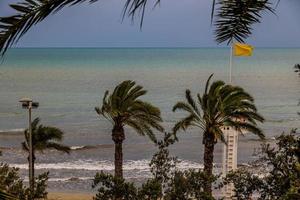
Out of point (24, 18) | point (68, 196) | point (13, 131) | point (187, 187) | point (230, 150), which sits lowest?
point (68, 196)

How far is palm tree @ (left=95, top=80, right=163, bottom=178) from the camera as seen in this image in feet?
80.6

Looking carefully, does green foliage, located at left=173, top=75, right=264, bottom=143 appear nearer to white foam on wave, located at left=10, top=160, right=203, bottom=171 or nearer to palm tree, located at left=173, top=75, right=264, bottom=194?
palm tree, located at left=173, top=75, right=264, bottom=194

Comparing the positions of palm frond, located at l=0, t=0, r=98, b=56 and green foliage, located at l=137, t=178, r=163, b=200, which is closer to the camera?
palm frond, located at l=0, t=0, r=98, b=56

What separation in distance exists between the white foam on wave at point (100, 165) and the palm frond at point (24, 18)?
113 feet

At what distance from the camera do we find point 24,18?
11.8 feet

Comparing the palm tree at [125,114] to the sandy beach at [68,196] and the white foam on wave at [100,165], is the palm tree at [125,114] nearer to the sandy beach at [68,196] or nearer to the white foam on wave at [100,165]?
the sandy beach at [68,196]

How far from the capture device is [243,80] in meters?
119

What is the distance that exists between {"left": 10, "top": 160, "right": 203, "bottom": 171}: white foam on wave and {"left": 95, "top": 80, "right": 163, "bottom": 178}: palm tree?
13157 millimetres

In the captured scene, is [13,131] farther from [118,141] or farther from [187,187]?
[187,187]

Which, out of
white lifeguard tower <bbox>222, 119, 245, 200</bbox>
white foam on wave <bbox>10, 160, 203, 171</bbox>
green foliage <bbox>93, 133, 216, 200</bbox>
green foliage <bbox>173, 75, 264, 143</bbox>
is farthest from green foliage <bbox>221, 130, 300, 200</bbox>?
white foam on wave <bbox>10, 160, 203, 171</bbox>

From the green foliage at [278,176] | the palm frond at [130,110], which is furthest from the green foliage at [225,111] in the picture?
the green foliage at [278,176]

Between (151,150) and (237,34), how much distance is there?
40.8 meters

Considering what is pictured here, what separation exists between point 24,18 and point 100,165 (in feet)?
123

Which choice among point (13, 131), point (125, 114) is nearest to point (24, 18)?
point (125, 114)
